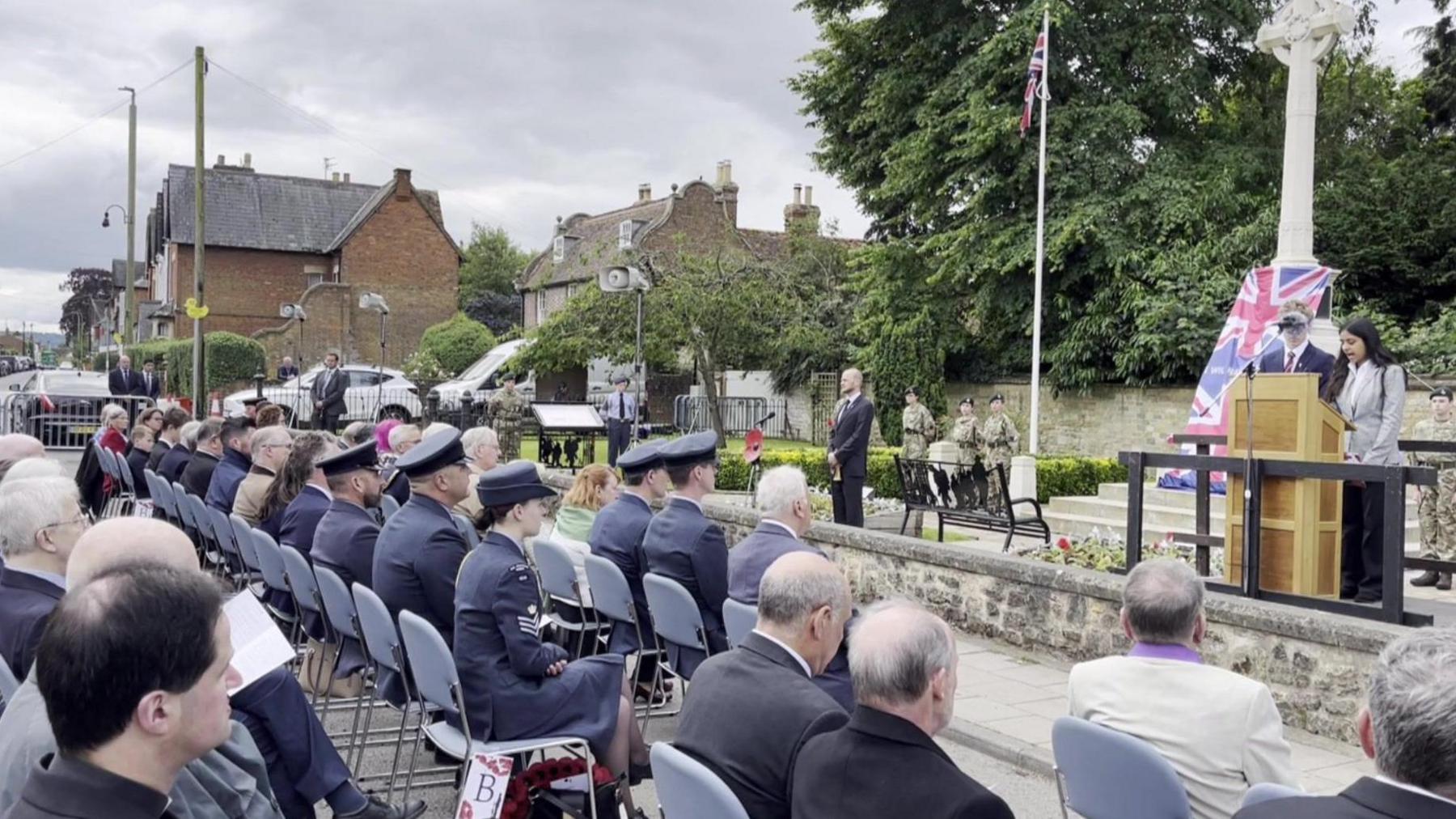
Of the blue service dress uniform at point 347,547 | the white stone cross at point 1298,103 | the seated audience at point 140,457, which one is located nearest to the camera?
the blue service dress uniform at point 347,547

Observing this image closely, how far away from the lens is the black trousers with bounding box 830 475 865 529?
11609 millimetres

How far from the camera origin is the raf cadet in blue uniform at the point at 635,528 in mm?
6324

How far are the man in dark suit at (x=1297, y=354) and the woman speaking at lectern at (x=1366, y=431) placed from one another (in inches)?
12.1

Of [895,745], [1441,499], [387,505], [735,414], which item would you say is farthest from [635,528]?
[735,414]

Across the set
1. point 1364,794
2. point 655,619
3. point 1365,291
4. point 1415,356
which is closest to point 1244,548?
point 655,619

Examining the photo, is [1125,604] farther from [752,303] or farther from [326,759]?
[752,303]

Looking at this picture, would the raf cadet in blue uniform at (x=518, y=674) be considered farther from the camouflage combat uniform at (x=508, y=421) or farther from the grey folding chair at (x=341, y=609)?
the camouflage combat uniform at (x=508, y=421)

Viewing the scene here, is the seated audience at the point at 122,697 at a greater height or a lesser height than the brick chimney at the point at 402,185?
lesser

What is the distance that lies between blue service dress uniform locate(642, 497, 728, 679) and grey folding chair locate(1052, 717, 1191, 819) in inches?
99.1

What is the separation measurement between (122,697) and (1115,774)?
2.37 meters

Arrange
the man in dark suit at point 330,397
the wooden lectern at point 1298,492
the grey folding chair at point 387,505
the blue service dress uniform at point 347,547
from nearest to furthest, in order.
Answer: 1. the blue service dress uniform at point 347,547
2. the wooden lectern at point 1298,492
3. the grey folding chair at point 387,505
4. the man in dark suit at point 330,397

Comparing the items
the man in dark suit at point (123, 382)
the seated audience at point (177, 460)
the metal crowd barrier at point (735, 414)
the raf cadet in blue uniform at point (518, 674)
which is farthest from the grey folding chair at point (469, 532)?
the metal crowd barrier at point (735, 414)

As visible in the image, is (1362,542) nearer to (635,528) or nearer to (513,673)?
(635,528)

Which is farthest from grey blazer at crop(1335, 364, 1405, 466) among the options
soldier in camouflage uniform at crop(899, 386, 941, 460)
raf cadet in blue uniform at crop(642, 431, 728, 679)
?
soldier in camouflage uniform at crop(899, 386, 941, 460)
